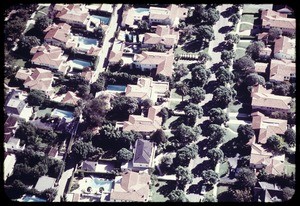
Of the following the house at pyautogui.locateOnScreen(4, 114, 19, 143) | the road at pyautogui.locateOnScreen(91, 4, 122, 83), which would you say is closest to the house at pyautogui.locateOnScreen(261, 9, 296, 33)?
the road at pyautogui.locateOnScreen(91, 4, 122, 83)

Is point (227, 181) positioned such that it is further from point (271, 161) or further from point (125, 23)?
point (125, 23)

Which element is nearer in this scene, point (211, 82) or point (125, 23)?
point (211, 82)

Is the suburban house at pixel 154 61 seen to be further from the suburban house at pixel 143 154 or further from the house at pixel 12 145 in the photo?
the house at pixel 12 145

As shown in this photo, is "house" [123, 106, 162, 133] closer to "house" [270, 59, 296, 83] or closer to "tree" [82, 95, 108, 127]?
"tree" [82, 95, 108, 127]

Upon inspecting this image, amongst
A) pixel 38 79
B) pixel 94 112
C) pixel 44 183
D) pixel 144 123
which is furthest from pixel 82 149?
pixel 38 79

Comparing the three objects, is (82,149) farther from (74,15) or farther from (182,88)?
(74,15)
